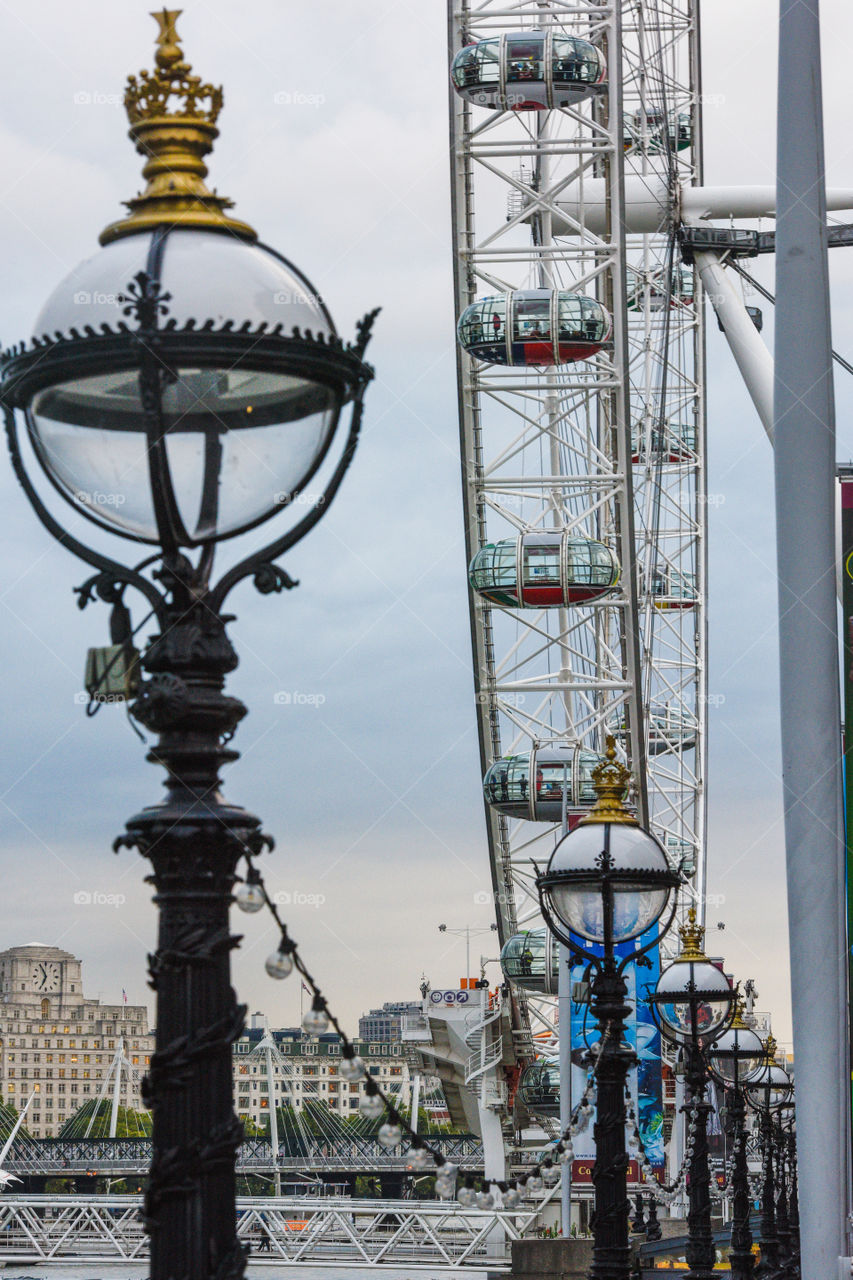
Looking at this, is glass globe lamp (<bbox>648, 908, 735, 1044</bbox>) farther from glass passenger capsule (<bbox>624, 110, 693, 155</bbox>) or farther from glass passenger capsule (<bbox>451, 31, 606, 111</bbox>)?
glass passenger capsule (<bbox>624, 110, 693, 155</bbox>)

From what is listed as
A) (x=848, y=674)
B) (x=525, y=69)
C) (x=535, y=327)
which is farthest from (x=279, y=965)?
(x=525, y=69)

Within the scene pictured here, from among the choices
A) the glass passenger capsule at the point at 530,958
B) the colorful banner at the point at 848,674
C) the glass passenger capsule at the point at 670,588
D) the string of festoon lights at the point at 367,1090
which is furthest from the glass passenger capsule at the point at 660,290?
the string of festoon lights at the point at 367,1090

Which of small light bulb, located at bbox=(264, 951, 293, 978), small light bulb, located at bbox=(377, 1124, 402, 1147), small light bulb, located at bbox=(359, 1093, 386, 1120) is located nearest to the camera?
small light bulb, located at bbox=(264, 951, 293, 978)

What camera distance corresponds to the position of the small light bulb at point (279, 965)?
550 cm

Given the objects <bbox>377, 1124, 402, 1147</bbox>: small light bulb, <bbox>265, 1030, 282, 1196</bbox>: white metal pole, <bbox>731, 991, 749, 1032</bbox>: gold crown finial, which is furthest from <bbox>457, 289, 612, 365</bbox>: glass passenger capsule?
<bbox>265, 1030, 282, 1196</bbox>: white metal pole

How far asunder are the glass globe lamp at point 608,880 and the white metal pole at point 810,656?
2.41m

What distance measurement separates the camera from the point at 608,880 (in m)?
10.3

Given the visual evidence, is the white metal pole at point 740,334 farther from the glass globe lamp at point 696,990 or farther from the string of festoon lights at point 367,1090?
the string of festoon lights at point 367,1090

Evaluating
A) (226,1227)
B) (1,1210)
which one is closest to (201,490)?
(226,1227)

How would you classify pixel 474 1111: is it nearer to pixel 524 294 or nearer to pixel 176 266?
pixel 524 294

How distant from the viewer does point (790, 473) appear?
13.1m

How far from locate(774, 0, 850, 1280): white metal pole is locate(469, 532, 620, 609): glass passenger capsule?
28.2 m

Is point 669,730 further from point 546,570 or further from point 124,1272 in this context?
point 124,1272

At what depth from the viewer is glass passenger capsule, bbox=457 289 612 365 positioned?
1558 inches
